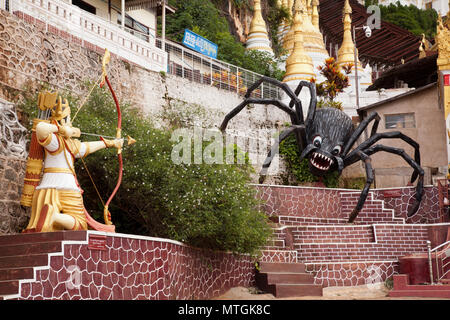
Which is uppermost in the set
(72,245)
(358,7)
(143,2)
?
(358,7)

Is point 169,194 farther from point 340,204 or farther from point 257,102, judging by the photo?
point 340,204

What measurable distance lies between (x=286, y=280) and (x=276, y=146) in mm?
5309

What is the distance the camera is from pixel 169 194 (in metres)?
13.0

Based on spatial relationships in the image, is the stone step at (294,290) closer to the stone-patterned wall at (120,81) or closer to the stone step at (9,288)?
the stone-patterned wall at (120,81)

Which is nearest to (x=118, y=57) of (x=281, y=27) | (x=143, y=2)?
(x=143, y=2)

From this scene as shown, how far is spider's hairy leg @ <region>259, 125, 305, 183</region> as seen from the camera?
19.0 m

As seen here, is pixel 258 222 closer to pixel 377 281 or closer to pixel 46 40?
pixel 377 281

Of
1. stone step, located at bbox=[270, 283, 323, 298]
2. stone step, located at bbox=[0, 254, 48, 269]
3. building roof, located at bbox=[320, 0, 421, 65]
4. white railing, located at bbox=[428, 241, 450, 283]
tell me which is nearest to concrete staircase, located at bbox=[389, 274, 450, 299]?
white railing, located at bbox=[428, 241, 450, 283]

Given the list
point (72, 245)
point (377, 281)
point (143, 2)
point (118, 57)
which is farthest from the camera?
point (143, 2)

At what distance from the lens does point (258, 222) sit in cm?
1418

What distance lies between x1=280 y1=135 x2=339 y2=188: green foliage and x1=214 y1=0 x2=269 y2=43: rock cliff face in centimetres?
1439

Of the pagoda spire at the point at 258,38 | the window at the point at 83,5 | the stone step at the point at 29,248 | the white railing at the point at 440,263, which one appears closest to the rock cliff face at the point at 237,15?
the pagoda spire at the point at 258,38

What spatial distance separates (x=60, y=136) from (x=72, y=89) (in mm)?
5755

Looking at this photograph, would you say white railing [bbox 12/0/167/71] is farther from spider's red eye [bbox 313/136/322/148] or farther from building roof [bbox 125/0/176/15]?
spider's red eye [bbox 313/136/322/148]
